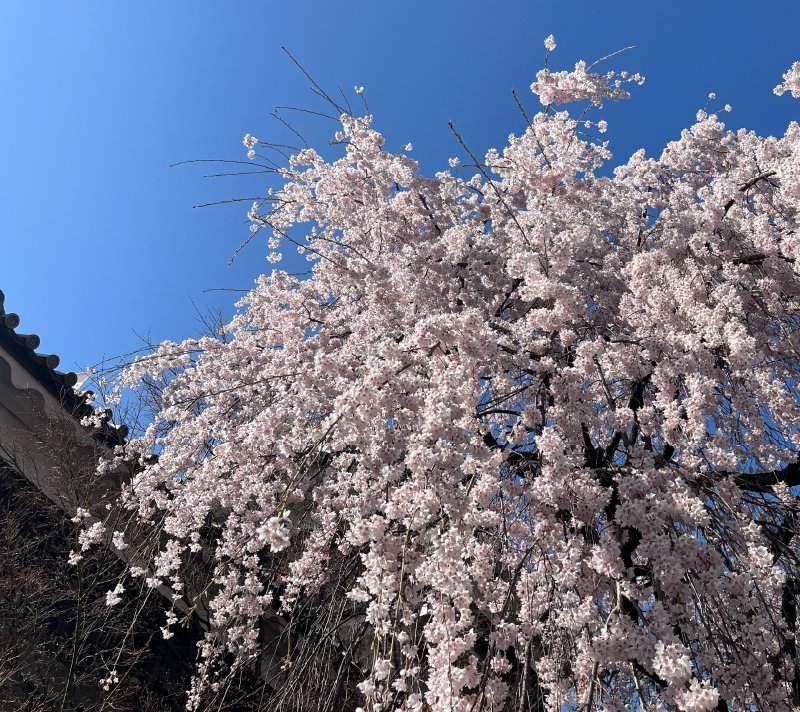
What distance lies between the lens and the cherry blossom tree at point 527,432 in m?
2.64

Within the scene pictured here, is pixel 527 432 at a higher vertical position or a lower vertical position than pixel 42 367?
lower

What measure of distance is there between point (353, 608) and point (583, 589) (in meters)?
2.16

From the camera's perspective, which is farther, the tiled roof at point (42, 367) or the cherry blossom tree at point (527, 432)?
the tiled roof at point (42, 367)

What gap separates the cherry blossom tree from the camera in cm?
264

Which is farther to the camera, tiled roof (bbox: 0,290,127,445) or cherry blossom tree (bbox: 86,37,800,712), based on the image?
tiled roof (bbox: 0,290,127,445)

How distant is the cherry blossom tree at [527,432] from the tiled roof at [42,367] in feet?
11.1

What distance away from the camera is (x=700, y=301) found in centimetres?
407

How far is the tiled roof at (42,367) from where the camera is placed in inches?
336

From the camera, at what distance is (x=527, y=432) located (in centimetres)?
426

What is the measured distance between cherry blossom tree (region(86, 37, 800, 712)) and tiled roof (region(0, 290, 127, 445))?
133 inches

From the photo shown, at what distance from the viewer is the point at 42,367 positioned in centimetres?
905

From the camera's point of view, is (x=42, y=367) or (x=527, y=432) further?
(x=42, y=367)

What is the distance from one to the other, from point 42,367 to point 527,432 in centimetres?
801

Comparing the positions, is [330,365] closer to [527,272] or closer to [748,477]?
[527,272]
